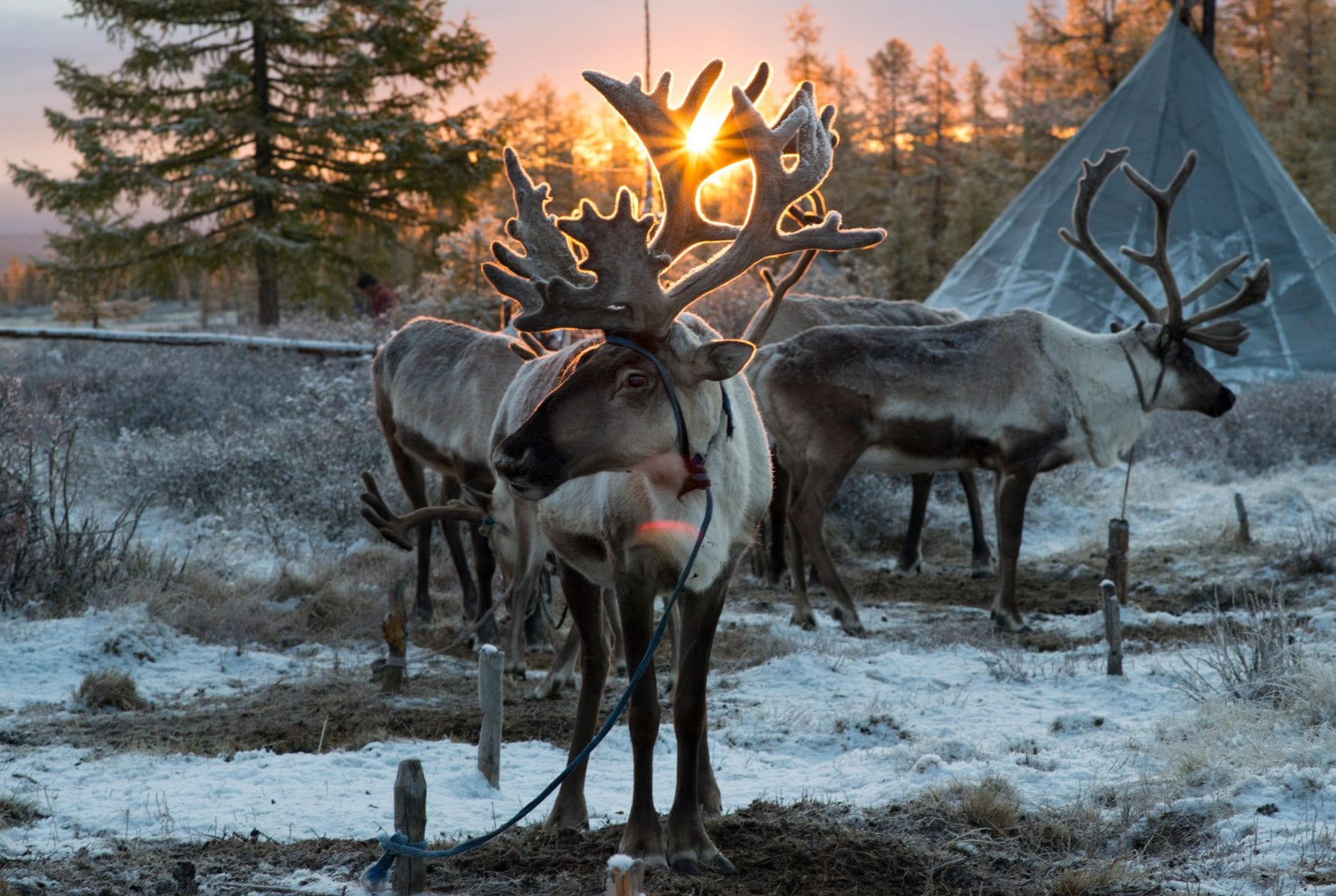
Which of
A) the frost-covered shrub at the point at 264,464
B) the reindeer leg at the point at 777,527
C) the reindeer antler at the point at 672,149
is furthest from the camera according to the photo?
the frost-covered shrub at the point at 264,464

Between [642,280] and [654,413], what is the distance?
42 centimetres

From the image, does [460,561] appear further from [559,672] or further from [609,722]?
[609,722]

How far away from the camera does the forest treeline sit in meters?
26.5

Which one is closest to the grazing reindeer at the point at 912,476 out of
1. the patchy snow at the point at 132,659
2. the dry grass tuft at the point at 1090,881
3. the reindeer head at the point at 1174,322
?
the reindeer head at the point at 1174,322

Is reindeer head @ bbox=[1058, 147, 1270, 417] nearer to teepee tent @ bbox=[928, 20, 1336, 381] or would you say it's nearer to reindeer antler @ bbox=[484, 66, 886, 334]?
reindeer antler @ bbox=[484, 66, 886, 334]

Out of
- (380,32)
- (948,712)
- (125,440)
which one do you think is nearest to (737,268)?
(948,712)

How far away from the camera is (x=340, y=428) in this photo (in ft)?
38.9

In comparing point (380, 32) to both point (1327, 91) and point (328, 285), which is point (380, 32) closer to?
point (328, 285)

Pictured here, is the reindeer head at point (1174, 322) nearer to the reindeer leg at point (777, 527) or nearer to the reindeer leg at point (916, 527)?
the reindeer leg at point (916, 527)

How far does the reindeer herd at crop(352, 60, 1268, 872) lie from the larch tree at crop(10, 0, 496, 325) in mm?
17244

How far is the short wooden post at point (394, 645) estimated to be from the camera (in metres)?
5.84

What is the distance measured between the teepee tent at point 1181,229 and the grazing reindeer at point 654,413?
559 inches

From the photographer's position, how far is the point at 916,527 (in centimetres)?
991

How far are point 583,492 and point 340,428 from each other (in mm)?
8095
